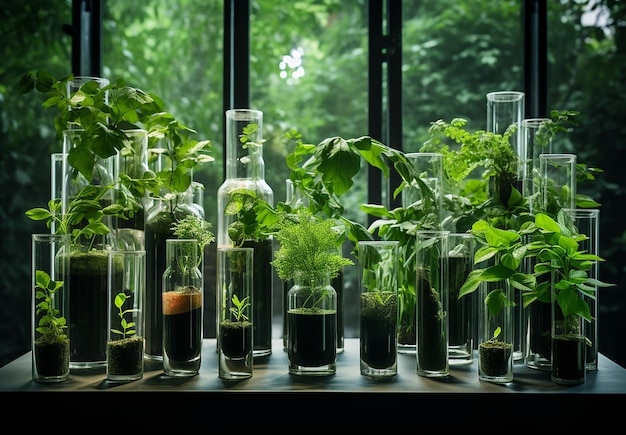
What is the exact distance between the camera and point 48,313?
1.24 m

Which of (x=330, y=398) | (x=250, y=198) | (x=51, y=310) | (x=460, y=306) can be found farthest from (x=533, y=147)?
(x=51, y=310)

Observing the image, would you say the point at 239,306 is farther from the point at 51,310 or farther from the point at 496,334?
the point at 496,334

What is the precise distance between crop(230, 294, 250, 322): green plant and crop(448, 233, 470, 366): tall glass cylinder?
45 cm

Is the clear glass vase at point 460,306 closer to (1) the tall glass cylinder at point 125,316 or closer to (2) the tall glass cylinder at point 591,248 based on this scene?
(2) the tall glass cylinder at point 591,248

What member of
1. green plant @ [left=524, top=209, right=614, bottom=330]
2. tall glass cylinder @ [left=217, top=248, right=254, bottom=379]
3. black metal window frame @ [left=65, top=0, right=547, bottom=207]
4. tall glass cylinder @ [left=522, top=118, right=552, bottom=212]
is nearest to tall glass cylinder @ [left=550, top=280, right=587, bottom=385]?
green plant @ [left=524, top=209, right=614, bottom=330]

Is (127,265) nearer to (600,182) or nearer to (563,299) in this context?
(563,299)

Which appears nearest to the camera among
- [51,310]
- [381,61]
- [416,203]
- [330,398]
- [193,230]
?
[330,398]

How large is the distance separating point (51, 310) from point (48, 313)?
0.04 feet

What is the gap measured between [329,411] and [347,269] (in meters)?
1.09

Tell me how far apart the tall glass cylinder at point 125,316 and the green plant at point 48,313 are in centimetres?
10

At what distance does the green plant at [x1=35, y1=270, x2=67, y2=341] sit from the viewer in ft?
4.05

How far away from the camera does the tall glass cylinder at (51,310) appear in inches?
48.2

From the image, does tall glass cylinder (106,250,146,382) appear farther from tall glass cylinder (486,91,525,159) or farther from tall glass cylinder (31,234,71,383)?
tall glass cylinder (486,91,525,159)

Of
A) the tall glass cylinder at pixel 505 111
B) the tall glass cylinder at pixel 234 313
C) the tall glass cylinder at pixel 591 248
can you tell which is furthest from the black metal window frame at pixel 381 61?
the tall glass cylinder at pixel 234 313
